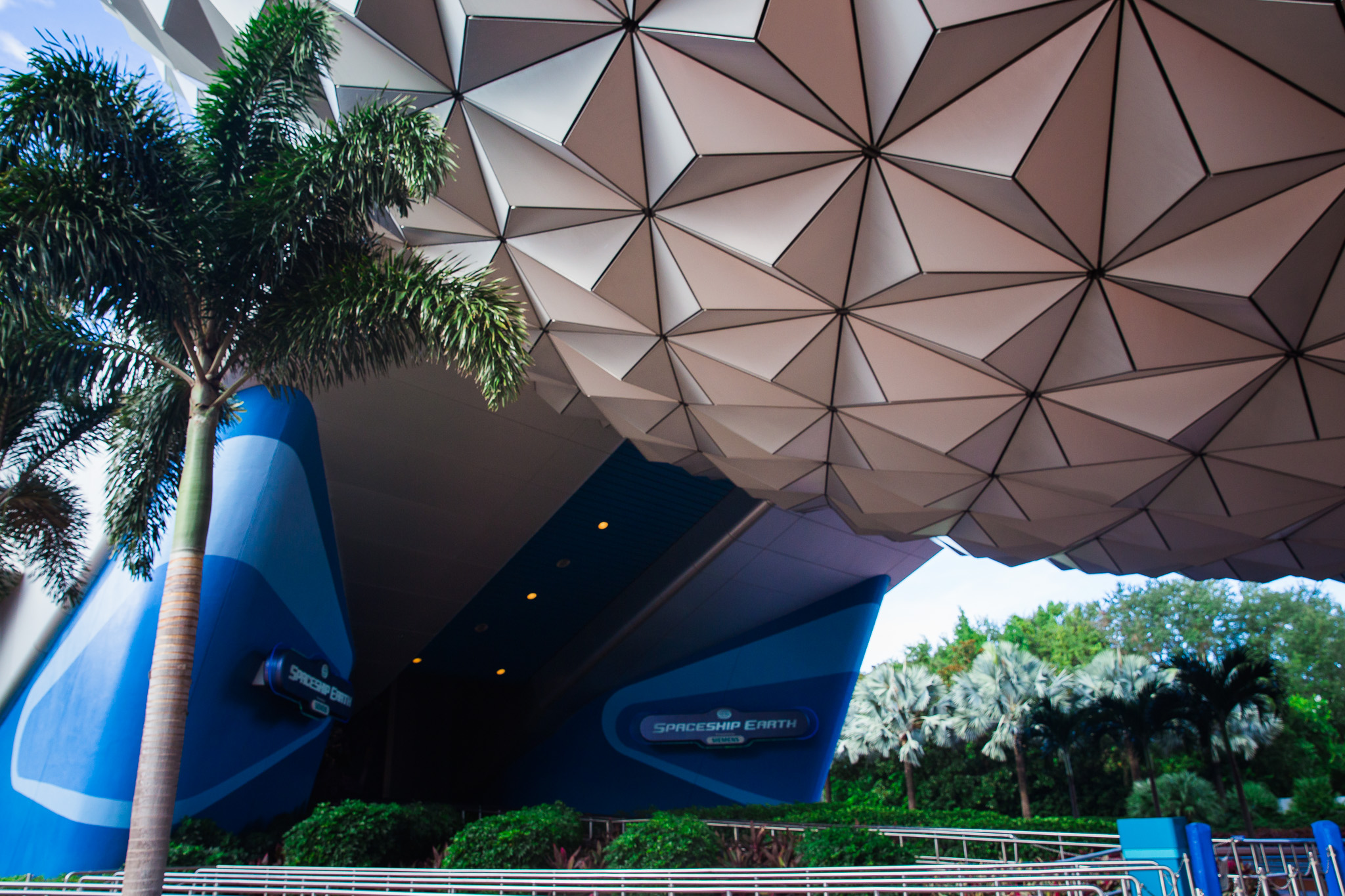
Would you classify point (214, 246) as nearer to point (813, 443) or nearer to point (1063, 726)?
point (813, 443)

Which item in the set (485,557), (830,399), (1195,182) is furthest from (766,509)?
(1195,182)

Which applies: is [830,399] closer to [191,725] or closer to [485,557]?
[191,725]

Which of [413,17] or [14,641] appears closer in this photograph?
[413,17]

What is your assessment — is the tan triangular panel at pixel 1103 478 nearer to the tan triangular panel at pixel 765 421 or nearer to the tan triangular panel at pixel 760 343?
the tan triangular panel at pixel 765 421

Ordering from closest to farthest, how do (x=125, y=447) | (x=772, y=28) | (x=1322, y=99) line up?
(x=1322, y=99), (x=772, y=28), (x=125, y=447)

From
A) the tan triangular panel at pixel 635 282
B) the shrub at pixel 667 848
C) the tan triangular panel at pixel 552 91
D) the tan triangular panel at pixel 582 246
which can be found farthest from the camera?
the shrub at pixel 667 848

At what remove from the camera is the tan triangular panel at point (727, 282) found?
9.87 meters

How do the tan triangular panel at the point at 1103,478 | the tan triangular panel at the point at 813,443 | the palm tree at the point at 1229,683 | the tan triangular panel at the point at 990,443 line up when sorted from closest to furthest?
the tan triangular panel at the point at 990,443
the tan triangular panel at the point at 1103,478
the tan triangular panel at the point at 813,443
the palm tree at the point at 1229,683

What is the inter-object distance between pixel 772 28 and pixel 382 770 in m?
33.7

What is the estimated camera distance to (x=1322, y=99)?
664 centimetres

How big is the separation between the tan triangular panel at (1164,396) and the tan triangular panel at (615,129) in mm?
6817

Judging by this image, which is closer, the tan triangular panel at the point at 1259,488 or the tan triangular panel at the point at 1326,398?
the tan triangular panel at the point at 1326,398

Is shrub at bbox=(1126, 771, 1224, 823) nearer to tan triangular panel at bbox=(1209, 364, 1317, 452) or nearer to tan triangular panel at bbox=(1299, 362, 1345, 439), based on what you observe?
tan triangular panel at bbox=(1209, 364, 1317, 452)

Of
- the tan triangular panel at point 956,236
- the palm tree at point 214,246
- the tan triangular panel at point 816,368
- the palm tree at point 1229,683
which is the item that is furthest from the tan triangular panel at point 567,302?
the palm tree at point 1229,683
